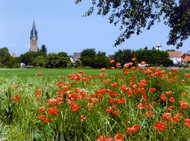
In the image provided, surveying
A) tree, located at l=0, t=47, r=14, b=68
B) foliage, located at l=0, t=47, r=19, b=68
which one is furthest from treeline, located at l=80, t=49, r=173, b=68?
tree, located at l=0, t=47, r=14, b=68

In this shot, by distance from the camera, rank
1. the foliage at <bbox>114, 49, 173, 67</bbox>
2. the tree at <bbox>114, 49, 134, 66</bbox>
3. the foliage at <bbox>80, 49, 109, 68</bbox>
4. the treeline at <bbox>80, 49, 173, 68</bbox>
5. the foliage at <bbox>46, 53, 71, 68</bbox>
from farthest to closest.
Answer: the foliage at <bbox>114, 49, 173, 67</bbox>
the treeline at <bbox>80, 49, 173, 68</bbox>
the foliage at <bbox>80, 49, 109, 68</bbox>
the tree at <bbox>114, 49, 134, 66</bbox>
the foliage at <bbox>46, 53, 71, 68</bbox>

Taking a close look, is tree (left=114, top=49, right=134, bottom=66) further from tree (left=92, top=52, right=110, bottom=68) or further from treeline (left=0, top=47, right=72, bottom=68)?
treeline (left=0, top=47, right=72, bottom=68)

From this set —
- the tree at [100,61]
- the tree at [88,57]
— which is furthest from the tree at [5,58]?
the tree at [100,61]

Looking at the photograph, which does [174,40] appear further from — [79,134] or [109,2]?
[79,134]

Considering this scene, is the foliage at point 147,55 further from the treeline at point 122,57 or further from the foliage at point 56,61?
the foliage at point 56,61

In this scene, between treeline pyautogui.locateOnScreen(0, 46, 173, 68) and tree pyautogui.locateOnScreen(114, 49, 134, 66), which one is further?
tree pyautogui.locateOnScreen(114, 49, 134, 66)

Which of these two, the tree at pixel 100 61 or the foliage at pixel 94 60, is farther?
the foliage at pixel 94 60

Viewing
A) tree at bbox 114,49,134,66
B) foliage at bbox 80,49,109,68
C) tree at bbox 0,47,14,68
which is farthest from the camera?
tree at bbox 0,47,14,68

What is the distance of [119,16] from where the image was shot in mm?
10695

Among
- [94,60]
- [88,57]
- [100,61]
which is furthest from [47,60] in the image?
[100,61]

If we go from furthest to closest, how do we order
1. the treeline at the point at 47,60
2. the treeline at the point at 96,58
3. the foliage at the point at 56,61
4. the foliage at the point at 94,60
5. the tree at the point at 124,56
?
1. the foliage at the point at 94,60
2. the tree at the point at 124,56
3. the treeline at the point at 96,58
4. the treeline at the point at 47,60
5. the foliage at the point at 56,61

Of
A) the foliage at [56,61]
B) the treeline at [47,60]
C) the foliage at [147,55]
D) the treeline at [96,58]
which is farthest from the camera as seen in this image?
the foliage at [147,55]

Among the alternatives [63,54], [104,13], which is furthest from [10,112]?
[63,54]

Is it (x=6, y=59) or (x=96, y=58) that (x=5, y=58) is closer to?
(x=6, y=59)
